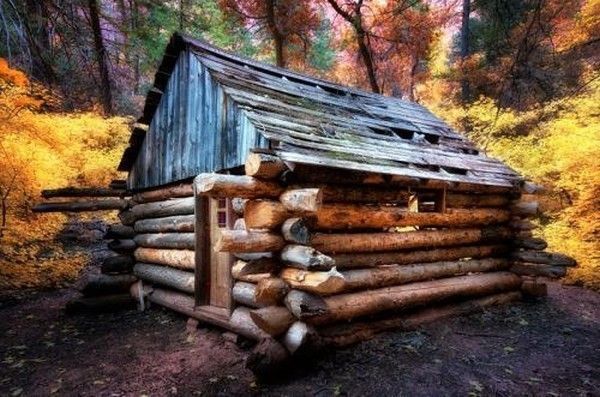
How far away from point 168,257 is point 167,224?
2.34 feet

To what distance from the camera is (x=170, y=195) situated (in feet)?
28.9

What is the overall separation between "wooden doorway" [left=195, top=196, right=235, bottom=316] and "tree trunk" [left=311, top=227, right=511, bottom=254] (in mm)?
2052

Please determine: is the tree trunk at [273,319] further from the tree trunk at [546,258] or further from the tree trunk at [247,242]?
the tree trunk at [546,258]

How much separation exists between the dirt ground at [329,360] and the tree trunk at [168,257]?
3.66ft

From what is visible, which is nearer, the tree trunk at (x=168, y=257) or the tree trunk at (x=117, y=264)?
the tree trunk at (x=168, y=257)

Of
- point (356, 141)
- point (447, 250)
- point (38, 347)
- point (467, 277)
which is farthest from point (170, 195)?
point (467, 277)

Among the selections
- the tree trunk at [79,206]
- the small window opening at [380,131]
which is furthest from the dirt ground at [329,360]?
the small window opening at [380,131]

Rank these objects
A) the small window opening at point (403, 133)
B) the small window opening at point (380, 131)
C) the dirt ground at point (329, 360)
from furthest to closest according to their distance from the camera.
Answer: the small window opening at point (403, 133)
the small window opening at point (380, 131)
the dirt ground at point (329, 360)

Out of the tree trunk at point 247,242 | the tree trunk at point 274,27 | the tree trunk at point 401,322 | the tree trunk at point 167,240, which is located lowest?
the tree trunk at point 401,322

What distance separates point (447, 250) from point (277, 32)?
11761 mm

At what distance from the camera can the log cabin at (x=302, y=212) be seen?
5.29 m

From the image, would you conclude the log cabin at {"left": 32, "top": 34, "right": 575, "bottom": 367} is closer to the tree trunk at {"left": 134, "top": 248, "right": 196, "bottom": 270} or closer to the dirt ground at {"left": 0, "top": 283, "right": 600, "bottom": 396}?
the tree trunk at {"left": 134, "top": 248, "right": 196, "bottom": 270}

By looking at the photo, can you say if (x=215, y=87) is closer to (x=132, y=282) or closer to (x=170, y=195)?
(x=170, y=195)

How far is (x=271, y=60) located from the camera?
854 inches
